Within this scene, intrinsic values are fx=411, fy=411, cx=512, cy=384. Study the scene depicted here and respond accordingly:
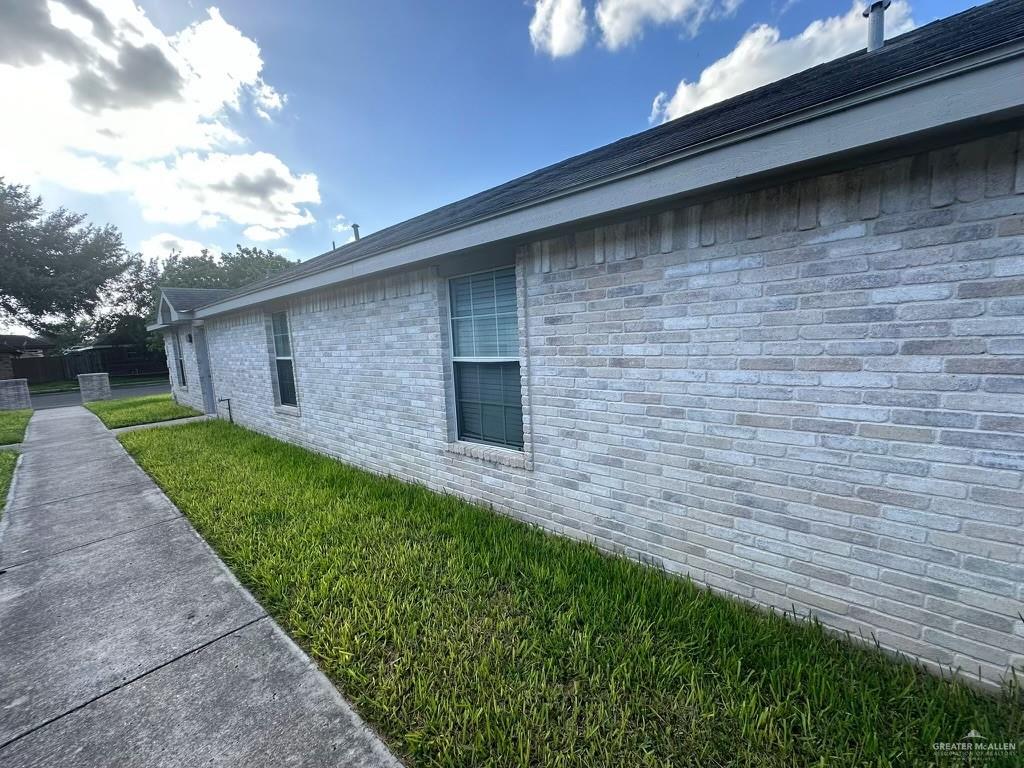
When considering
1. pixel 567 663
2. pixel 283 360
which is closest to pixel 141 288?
pixel 283 360

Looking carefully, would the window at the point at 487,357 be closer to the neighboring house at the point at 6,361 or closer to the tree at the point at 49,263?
the tree at the point at 49,263

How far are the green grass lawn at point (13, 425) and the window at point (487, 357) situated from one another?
37.4ft

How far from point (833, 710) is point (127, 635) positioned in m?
4.02

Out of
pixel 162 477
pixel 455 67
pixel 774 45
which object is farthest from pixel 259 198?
pixel 774 45

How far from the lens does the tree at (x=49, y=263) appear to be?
2348 centimetres

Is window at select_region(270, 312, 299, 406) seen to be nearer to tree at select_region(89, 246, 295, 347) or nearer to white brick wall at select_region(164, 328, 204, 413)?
white brick wall at select_region(164, 328, 204, 413)

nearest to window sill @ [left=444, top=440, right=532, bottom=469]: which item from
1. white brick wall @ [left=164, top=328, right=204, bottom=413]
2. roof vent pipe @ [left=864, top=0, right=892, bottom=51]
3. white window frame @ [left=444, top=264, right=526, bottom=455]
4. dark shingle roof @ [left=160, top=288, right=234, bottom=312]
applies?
white window frame @ [left=444, top=264, right=526, bottom=455]

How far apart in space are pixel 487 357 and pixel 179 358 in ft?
47.3

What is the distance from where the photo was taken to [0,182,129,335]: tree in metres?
23.5

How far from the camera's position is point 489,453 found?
4113 millimetres

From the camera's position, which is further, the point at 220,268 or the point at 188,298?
the point at 220,268

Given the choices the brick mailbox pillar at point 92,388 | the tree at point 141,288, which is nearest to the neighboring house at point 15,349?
the tree at point 141,288

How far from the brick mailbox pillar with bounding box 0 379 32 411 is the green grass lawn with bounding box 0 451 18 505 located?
1183 cm

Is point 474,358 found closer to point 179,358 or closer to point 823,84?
point 823,84
